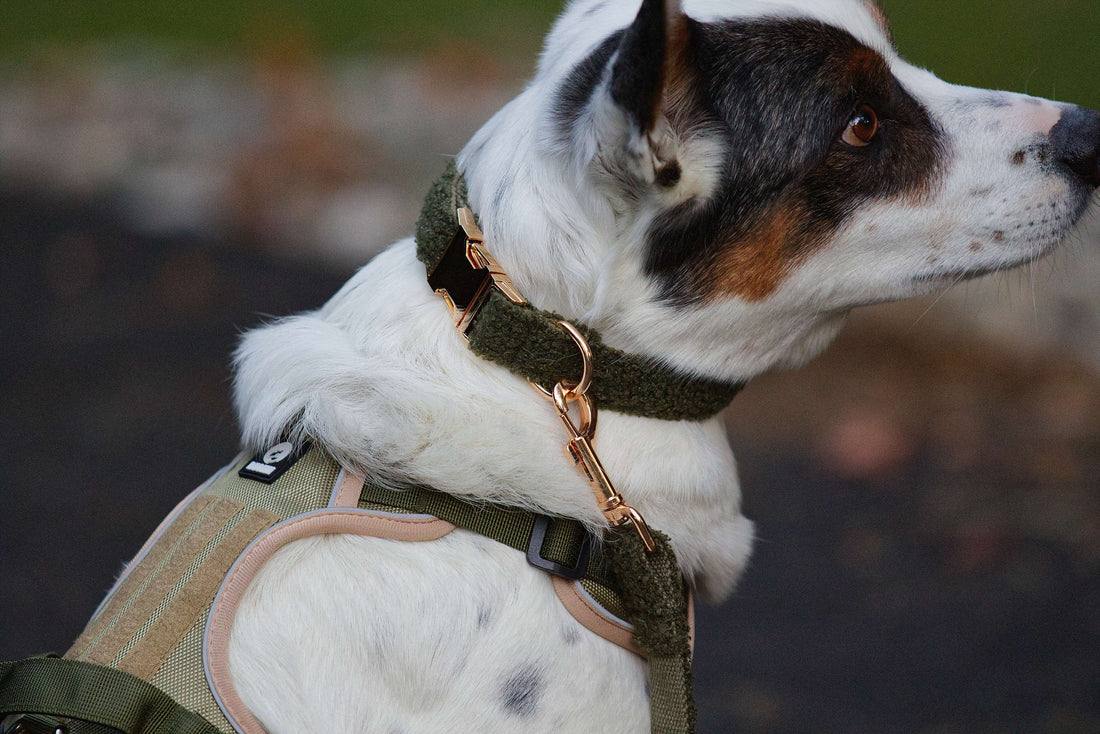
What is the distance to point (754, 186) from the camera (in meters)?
1.87

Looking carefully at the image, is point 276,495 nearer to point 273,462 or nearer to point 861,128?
point 273,462

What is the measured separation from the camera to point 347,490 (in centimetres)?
177

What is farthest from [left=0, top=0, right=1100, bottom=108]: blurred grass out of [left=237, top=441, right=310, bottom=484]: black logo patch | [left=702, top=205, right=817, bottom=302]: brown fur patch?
[left=237, top=441, right=310, bottom=484]: black logo patch

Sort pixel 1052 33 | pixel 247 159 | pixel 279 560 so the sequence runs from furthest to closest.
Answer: pixel 247 159, pixel 1052 33, pixel 279 560

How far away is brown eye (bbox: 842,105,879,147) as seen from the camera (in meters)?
1.92

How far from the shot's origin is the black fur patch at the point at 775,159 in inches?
72.7

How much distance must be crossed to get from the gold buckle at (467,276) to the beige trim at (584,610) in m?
0.52

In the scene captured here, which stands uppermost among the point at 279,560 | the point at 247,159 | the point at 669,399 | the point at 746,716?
the point at 669,399

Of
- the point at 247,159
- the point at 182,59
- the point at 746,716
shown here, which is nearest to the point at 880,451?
the point at 746,716

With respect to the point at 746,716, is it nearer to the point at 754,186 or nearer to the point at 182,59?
the point at 754,186

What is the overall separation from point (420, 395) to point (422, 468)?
0.14 m

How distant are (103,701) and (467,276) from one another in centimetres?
95

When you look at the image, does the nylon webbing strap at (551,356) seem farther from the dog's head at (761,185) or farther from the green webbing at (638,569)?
the green webbing at (638,569)

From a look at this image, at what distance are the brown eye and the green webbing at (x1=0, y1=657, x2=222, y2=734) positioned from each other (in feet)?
5.28
